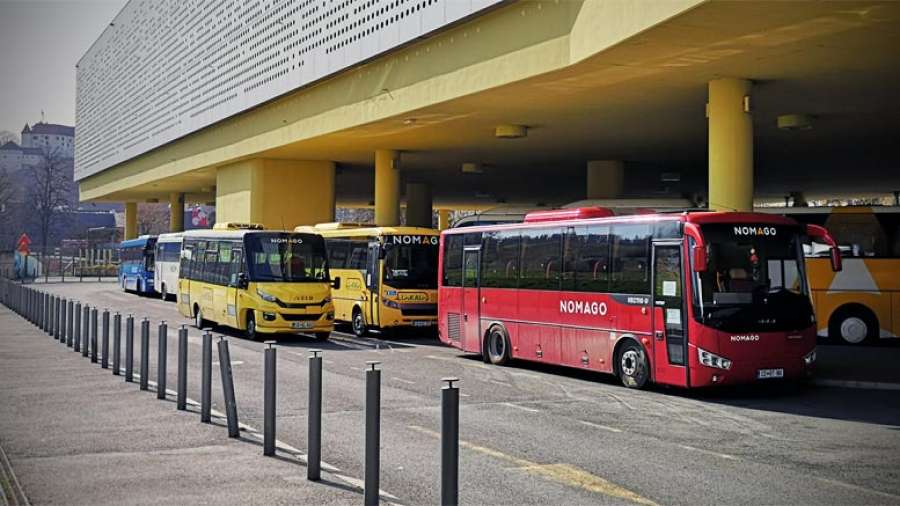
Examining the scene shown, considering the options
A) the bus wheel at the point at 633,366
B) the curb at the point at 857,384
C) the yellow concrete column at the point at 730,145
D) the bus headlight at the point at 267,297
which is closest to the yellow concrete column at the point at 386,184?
the bus headlight at the point at 267,297

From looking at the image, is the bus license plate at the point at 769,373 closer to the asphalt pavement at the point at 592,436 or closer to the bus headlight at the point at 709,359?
the asphalt pavement at the point at 592,436

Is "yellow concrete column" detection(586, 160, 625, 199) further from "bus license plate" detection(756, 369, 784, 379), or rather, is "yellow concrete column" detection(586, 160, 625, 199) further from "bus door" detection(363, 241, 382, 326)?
"bus license plate" detection(756, 369, 784, 379)

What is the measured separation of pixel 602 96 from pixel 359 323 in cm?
890

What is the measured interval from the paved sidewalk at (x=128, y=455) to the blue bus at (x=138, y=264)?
35074mm

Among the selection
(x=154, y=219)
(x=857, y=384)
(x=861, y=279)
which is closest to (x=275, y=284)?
(x=857, y=384)

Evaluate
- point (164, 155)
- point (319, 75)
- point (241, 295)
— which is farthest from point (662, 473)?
point (164, 155)

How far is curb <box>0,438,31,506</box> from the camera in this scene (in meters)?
7.76

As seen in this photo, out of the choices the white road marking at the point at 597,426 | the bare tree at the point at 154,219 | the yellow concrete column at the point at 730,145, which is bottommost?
the white road marking at the point at 597,426

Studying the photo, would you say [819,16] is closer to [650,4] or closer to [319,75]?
[650,4]

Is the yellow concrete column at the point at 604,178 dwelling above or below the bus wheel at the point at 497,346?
above

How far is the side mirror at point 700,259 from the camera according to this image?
1430 cm

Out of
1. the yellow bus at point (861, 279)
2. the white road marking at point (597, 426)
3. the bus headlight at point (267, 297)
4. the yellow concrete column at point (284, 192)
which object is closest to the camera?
the white road marking at point (597, 426)

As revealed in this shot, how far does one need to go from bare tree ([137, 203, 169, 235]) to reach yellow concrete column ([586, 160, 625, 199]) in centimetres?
10069

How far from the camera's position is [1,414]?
12031 millimetres
